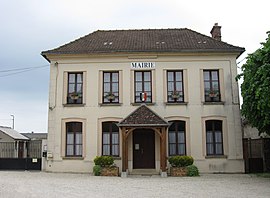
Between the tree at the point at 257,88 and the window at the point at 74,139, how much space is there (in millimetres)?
8607

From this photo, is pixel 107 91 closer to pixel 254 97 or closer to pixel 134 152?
pixel 134 152

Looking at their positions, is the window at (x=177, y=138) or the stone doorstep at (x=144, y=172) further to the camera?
the window at (x=177, y=138)

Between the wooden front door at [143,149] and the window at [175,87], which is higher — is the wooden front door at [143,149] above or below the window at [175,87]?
below

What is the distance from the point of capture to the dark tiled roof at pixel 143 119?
55.0ft

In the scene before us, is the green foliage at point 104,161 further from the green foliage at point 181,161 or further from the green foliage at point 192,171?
the green foliage at point 192,171

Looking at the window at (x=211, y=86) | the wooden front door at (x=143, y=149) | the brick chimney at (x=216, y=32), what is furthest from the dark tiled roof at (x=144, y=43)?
the wooden front door at (x=143, y=149)

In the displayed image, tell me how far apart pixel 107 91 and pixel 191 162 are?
5882 millimetres

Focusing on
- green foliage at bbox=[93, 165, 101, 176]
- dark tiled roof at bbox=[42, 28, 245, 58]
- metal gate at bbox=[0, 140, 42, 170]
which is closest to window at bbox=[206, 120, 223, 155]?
dark tiled roof at bbox=[42, 28, 245, 58]

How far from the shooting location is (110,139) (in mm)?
18359

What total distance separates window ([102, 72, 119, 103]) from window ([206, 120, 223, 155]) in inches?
204

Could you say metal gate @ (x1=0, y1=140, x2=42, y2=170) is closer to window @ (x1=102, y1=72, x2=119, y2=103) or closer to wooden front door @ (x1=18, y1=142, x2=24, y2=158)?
wooden front door @ (x1=18, y1=142, x2=24, y2=158)

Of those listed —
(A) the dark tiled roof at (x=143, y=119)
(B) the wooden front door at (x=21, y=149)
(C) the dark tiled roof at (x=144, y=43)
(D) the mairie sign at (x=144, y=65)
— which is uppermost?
(C) the dark tiled roof at (x=144, y=43)

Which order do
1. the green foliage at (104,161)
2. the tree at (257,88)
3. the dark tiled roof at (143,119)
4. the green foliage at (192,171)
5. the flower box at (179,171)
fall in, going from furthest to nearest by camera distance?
1. the green foliage at (104,161)
2. the dark tiled roof at (143,119)
3. the flower box at (179,171)
4. the green foliage at (192,171)
5. the tree at (257,88)

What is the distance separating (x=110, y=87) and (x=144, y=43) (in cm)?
336
